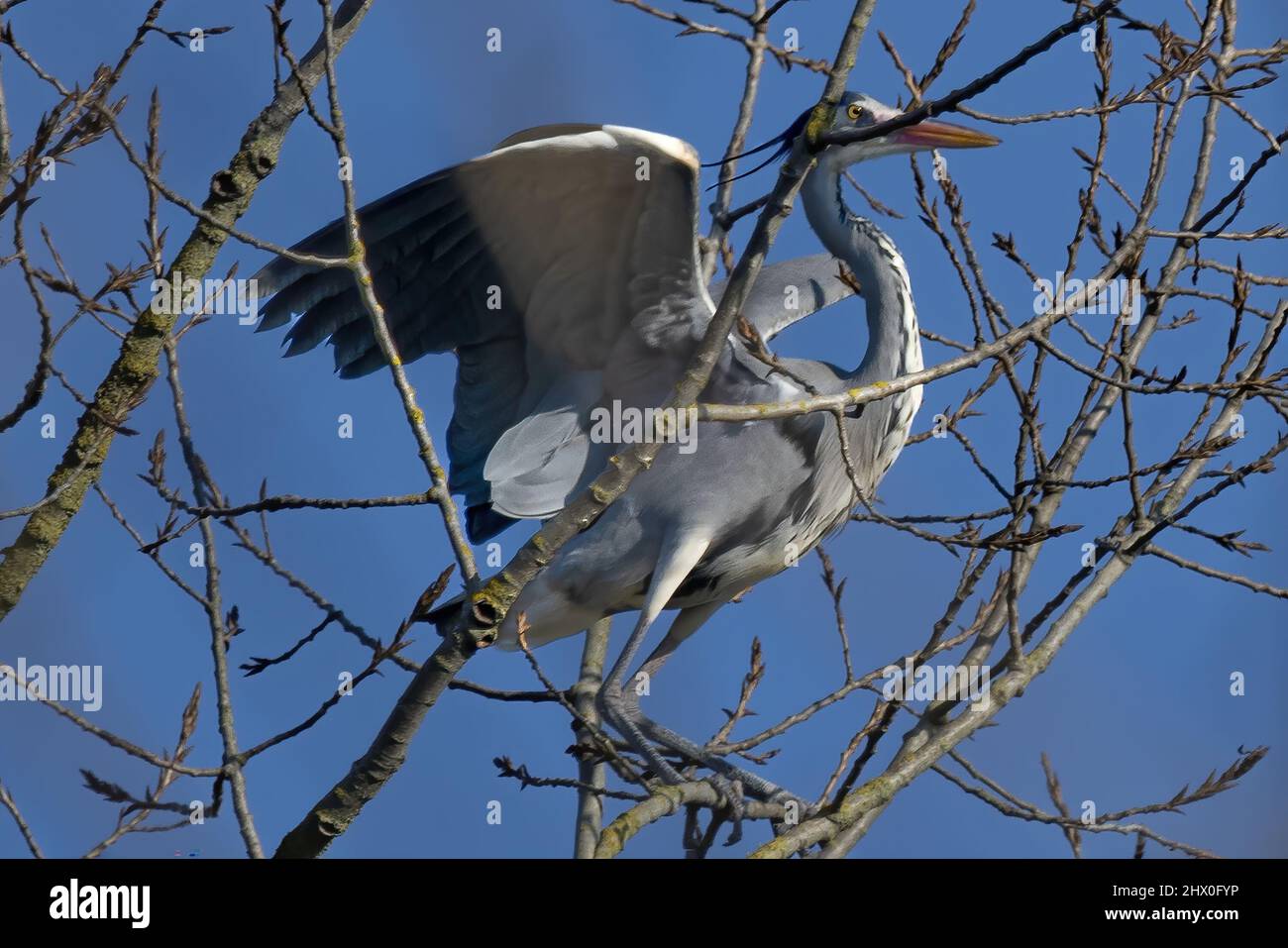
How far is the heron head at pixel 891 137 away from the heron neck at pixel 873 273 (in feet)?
0.29

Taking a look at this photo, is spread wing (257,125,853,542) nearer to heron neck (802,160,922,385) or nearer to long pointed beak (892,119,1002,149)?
heron neck (802,160,922,385)

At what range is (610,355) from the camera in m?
4.82

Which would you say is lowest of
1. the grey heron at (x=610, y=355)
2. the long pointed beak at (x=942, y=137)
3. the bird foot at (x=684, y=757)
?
the bird foot at (x=684, y=757)

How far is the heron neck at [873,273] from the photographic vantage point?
492 cm

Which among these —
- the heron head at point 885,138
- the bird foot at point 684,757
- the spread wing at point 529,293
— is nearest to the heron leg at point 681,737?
the bird foot at point 684,757

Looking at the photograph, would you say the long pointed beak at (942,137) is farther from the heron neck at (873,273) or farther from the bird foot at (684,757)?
the bird foot at (684,757)

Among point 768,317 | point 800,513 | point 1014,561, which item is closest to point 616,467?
point 1014,561

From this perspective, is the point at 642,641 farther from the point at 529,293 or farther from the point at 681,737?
the point at 529,293

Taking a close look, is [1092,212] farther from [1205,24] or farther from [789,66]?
[789,66]

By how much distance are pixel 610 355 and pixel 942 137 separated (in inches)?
53.6

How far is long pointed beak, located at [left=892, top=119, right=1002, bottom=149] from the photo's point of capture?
4.95 m

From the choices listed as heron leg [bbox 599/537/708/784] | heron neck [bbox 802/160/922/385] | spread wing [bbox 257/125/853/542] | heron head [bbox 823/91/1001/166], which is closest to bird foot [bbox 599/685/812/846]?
heron leg [bbox 599/537/708/784]

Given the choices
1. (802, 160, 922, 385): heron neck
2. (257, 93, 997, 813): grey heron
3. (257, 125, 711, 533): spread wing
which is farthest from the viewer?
(802, 160, 922, 385): heron neck

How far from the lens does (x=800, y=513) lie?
5098 mm
